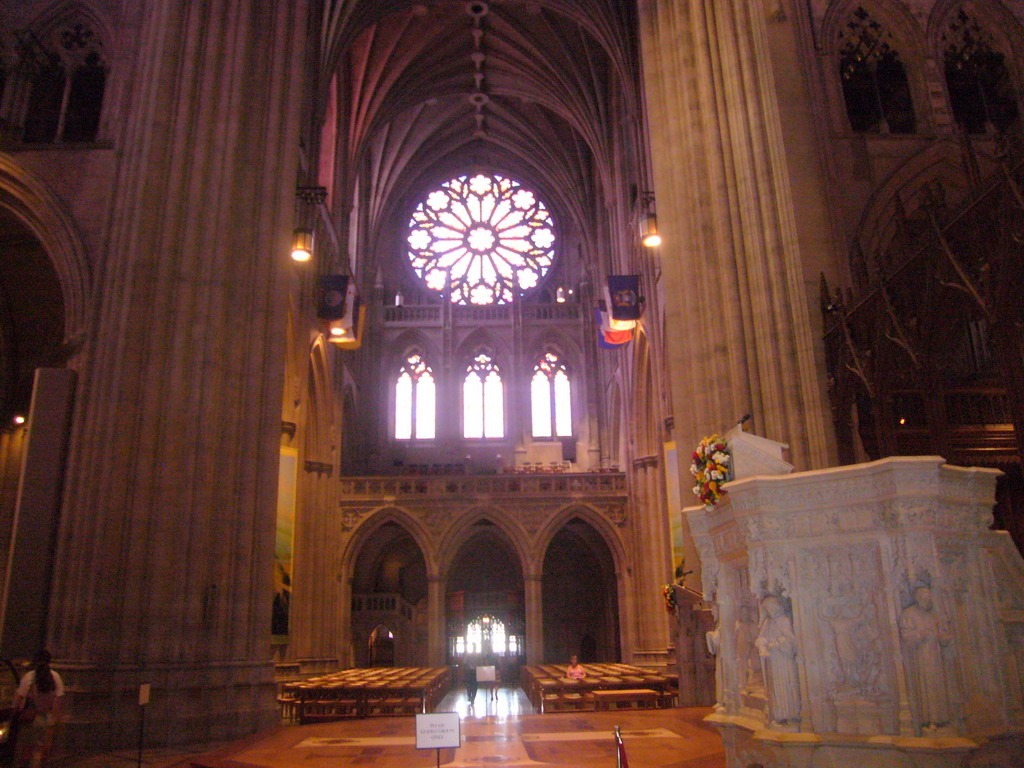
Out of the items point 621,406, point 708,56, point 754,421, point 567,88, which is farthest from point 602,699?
point 567,88

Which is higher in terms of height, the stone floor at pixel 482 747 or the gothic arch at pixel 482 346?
the gothic arch at pixel 482 346

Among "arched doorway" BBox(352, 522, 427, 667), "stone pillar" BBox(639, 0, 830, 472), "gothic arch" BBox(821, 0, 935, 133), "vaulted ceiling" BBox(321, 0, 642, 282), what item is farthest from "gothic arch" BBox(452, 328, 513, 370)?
"gothic arch" BBox(821, 0, 935, 133)

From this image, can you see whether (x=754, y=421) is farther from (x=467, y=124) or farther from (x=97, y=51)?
(x=467, y=124)

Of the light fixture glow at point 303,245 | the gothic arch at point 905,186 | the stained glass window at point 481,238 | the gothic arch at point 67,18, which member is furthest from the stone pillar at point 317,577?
the gothic arch at point 905,186

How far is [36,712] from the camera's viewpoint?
7.57 meters

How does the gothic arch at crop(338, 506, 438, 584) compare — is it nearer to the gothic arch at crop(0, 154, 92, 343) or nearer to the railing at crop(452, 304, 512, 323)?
the railing at crop(452, 304, 512, 323)

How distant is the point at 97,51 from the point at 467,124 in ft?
60.5

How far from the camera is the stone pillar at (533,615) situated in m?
25.0

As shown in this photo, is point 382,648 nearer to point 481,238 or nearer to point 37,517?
point 481,238

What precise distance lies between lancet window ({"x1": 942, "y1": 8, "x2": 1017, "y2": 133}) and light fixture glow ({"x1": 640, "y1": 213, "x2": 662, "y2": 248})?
554 centimetres

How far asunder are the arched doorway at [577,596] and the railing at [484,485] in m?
3.75

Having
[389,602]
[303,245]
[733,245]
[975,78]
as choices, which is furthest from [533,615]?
[975,78]

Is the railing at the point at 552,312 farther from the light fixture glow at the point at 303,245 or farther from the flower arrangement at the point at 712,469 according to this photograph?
the flower arrangement at the point at 712,469

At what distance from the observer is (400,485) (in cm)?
2561
